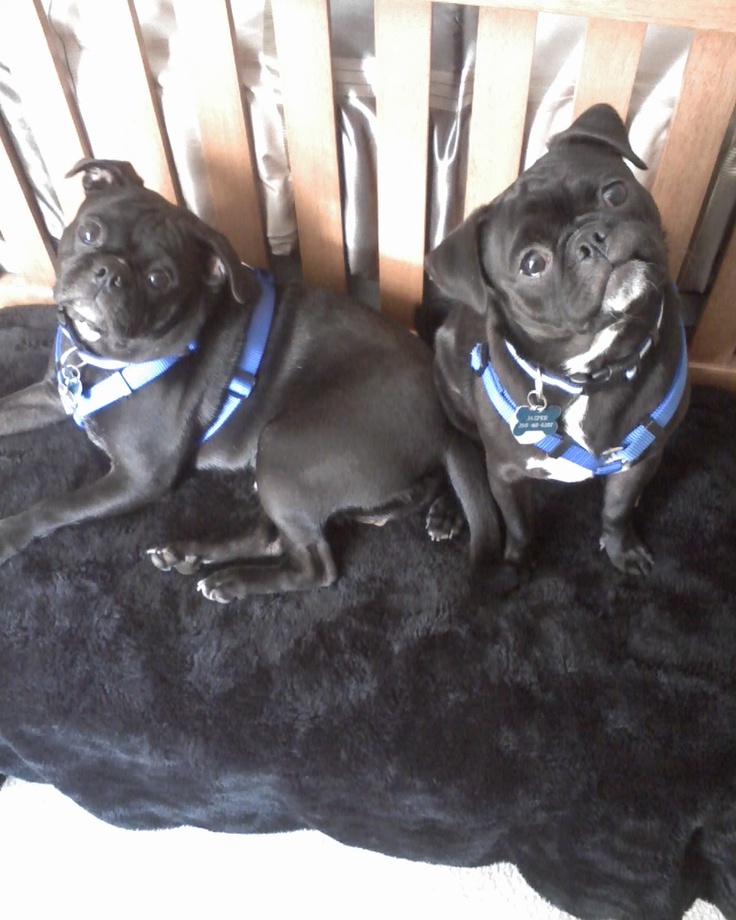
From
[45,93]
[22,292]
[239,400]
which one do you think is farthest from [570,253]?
[22,292]

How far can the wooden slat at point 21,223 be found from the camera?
188cm

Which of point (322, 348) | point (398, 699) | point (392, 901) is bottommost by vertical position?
point (392, 901)

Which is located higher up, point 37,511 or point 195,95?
point 195,95

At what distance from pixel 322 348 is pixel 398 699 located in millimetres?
734

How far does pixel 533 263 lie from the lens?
126 cm

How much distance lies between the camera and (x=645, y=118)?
1.56 meters

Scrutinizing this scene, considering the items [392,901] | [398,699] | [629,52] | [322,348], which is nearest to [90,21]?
[322,348]

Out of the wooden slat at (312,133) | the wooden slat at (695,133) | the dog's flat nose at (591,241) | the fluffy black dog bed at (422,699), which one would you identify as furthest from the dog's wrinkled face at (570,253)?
the fluffy black dog bed at (422,699)

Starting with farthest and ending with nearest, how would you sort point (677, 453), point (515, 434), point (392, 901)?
point (677, 453) < point (392, 901) < point (515, 434)

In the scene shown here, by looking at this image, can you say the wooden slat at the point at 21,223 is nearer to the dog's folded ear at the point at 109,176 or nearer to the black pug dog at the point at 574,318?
the dog's folded ear at the point at 109,176

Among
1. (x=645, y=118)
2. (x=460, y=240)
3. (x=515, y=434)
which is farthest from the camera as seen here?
(x=645, y=118)

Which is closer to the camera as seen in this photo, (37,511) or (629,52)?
(629,52)

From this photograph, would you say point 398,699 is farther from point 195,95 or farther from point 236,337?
point 195,95

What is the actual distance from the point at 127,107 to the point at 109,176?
21 cm
